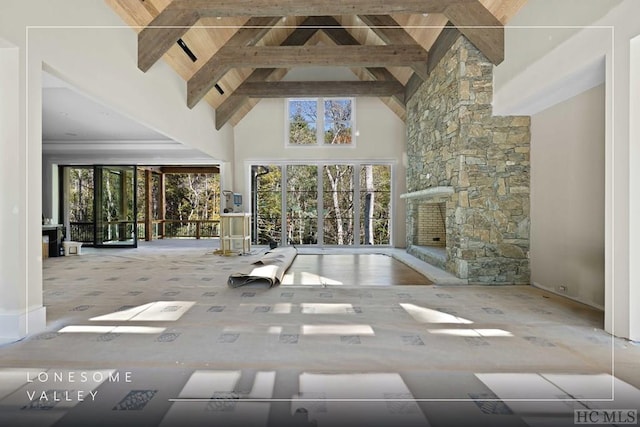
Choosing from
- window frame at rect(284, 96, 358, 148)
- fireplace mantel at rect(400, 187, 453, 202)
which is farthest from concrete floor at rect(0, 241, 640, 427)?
window frame at rect(284, 96, 358, 148)

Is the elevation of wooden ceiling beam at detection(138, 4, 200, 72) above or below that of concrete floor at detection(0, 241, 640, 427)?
above

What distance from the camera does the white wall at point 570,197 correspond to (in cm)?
381

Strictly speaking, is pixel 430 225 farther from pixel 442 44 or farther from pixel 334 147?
pixel 442 44

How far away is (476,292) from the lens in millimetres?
4602

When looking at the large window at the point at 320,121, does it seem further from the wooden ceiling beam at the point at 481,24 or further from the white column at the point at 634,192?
the white column at the point at 634,192

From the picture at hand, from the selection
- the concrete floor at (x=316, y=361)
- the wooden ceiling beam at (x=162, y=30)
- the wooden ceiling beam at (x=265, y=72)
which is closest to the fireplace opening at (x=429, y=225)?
the concrete floor at (x=316, y=361)

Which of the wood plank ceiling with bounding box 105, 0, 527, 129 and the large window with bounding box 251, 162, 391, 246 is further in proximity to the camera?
the large window with bounding box 251, 162, 391, 246

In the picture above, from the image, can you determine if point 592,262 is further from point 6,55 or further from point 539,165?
point 6,55

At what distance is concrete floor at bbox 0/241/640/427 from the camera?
1.88 m

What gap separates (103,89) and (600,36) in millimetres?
4910

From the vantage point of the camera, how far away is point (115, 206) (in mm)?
10453

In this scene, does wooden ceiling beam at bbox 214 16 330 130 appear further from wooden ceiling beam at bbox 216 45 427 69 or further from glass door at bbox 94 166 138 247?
glass door at bbox 94 166 138 247

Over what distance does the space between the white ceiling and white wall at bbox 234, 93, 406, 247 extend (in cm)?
111

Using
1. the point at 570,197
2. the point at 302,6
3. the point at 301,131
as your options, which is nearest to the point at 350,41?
the point at 301,131
